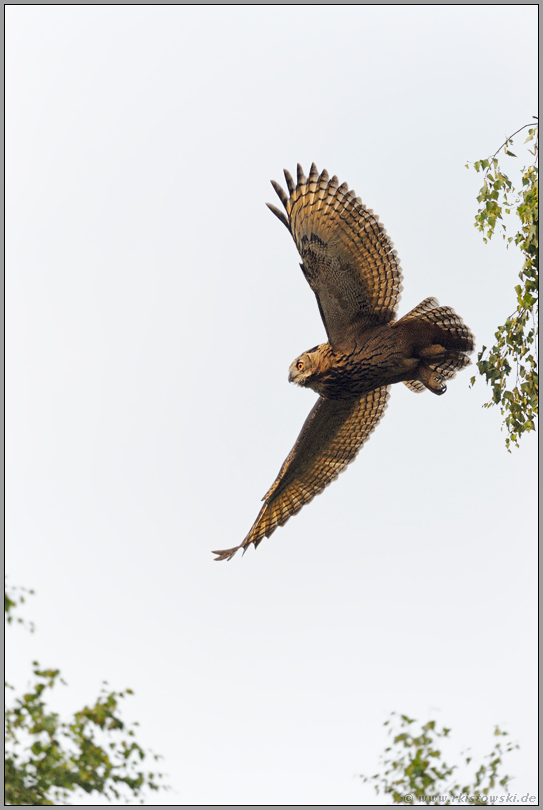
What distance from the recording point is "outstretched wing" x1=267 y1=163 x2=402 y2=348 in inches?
263

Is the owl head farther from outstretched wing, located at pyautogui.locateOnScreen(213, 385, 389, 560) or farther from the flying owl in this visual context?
outstretched wing, located at pyautogui.locateOnScreen(213, 385, 389, 560)

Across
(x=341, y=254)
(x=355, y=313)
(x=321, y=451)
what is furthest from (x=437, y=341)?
(x=321, y=451)

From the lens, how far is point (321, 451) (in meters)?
8.09

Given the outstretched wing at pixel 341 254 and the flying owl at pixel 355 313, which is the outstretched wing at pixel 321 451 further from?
the outstretched wing at pixel 341 254

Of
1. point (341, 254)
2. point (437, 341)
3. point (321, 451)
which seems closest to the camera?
point (341, 254)

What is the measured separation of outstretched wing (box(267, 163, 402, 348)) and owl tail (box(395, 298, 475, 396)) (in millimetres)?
219

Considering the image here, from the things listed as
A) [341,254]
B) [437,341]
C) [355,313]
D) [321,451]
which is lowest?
[321,451]

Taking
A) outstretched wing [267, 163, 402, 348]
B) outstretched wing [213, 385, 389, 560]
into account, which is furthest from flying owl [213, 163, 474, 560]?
outstretched wing [213, 385, 389, 560]

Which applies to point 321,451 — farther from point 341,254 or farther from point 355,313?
point 341,254

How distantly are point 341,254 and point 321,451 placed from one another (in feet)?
6.56

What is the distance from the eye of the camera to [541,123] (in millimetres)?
5242

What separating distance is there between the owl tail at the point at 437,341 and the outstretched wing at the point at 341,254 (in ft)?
0.72

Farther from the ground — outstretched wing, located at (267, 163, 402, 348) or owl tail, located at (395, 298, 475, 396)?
outstretched wing, located at (267, 163, 402, 348)

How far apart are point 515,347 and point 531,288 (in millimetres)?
392
